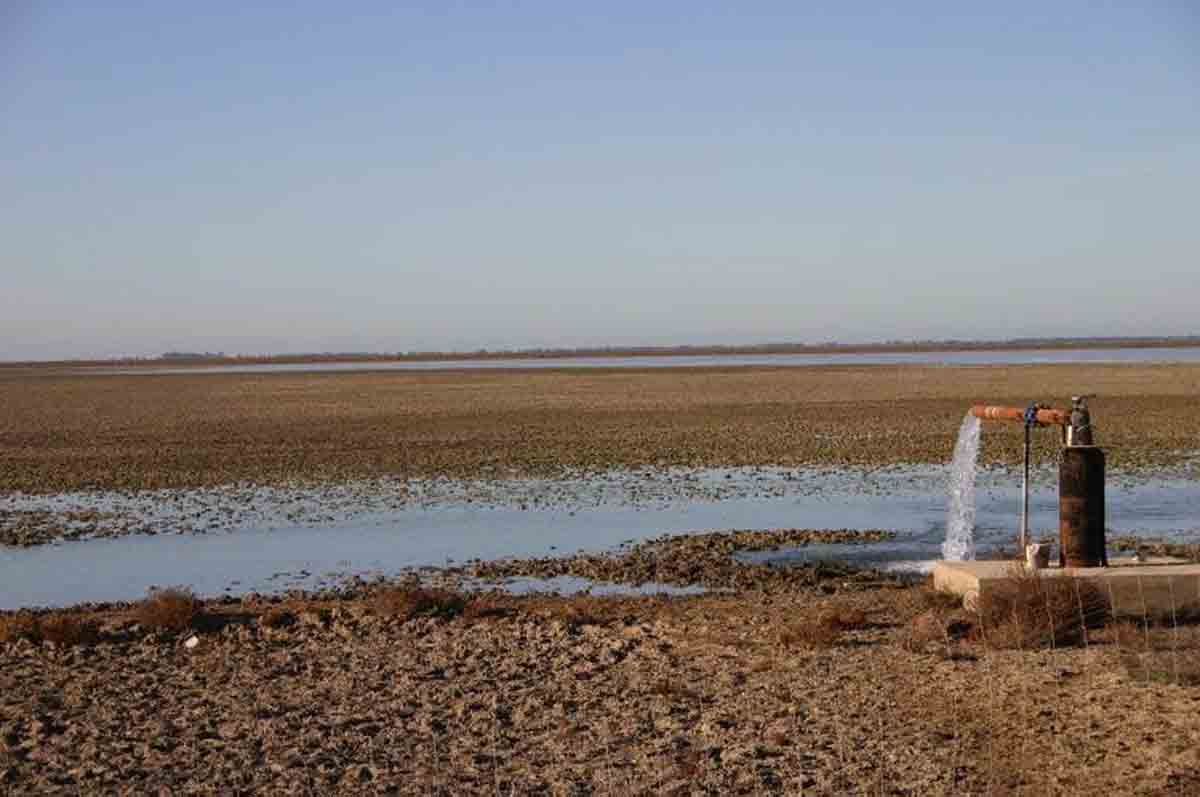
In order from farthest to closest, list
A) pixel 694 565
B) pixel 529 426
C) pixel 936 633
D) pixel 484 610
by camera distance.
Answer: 1. pixel 529 426
2. pixel 694 565
3. pixel 484 610
4. pixel 936 633

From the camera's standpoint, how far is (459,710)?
35.4 ft

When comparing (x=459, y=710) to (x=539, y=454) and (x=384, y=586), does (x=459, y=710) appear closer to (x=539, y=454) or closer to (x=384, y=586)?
(x=384, y=586)

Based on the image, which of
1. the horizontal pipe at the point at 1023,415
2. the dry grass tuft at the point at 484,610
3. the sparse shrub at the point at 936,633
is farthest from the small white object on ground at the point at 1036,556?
the dry grass tuft at the point at 484,610

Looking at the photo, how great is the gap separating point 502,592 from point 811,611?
3.98m

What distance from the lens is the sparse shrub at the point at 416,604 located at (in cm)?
1451

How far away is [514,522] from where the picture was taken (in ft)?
77.3

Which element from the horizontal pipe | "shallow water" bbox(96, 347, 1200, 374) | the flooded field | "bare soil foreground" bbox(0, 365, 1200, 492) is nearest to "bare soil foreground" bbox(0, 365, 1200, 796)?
the horizontal pipe

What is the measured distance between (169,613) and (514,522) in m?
9.91

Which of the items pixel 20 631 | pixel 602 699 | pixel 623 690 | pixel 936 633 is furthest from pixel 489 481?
pixel 602 699

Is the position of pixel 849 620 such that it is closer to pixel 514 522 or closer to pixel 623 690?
pixel 623 690

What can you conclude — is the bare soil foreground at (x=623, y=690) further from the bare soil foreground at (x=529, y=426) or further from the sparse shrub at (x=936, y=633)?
the bare soil foreground at (x=529, y=426)

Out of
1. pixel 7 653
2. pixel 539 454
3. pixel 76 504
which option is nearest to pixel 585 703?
pixel 7 653

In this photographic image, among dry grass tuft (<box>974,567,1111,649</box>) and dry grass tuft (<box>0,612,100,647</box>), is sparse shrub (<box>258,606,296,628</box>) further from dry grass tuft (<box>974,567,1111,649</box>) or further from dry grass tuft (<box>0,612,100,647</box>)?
dry grass tuft (<box>974,567,1111,649</box>)

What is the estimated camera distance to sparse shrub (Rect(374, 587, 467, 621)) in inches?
A: 571
